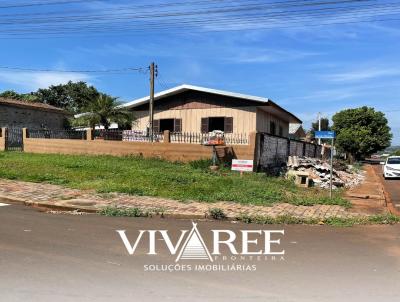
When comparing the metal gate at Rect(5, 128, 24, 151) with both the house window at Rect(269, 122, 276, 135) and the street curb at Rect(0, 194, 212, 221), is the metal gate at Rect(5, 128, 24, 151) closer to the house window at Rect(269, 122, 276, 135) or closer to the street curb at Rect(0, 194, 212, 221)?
the house window at Rect(269, 122, 276, 135)

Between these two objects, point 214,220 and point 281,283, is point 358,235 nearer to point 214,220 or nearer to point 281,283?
point 214,220

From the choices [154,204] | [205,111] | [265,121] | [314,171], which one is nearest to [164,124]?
[205,111]

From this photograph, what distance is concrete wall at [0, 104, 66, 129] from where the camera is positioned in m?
32.8

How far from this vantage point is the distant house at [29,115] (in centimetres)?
3274

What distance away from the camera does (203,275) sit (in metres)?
5.68

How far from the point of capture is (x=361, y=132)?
61.6 metres

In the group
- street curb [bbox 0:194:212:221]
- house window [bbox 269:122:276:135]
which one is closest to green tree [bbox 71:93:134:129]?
house window [bbox 269:122:276:135]

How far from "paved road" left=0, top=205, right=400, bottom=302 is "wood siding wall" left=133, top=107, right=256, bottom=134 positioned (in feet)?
54.5

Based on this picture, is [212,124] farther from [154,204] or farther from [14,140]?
[154,204]

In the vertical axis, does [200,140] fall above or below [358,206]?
above

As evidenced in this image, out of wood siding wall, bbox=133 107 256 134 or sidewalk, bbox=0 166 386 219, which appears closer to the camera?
sidewalk, bbox=0 166 386 219

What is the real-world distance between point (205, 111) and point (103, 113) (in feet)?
18.8

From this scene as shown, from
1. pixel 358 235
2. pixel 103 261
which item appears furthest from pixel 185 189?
pixel 103 261

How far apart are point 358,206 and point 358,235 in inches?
176
